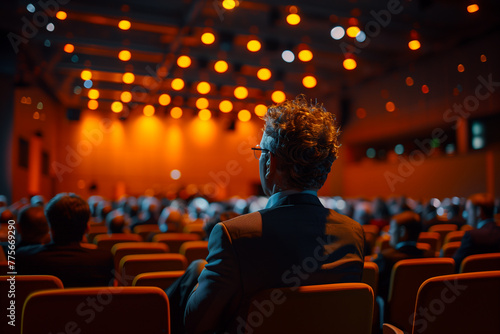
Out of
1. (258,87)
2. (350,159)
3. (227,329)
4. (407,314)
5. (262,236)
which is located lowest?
(407,314)

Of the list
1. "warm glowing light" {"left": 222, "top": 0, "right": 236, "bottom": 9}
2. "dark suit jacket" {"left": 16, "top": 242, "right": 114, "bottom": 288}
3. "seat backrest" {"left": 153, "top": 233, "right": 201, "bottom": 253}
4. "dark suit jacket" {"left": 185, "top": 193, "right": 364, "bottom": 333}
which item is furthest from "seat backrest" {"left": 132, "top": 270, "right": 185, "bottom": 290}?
"warm glowing light" {"left": 222, "top": 0, "right": 236, "bottom": 9}

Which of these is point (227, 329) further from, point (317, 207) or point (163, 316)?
point (317, 207)

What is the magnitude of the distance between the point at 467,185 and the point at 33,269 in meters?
12.5

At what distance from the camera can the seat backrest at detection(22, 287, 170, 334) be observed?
1.36 meters

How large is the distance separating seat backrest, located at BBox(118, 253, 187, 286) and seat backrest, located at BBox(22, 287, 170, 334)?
50.9 inches

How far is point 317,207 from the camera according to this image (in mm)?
1552

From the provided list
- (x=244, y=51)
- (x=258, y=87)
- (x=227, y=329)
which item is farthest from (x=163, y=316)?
(x=258, y=87)

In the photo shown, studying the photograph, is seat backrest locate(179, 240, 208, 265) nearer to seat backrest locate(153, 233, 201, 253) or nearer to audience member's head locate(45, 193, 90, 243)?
seat backrest locate(153, 233, 201, 253)

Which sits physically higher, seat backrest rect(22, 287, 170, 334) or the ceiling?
the ceiling
